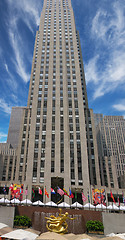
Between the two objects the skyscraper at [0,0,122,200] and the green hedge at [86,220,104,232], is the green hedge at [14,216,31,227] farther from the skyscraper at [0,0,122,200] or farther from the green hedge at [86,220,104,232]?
the skyscraper at [0,0,122,200]

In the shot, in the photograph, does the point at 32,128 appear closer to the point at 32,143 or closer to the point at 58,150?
the point at 32,143

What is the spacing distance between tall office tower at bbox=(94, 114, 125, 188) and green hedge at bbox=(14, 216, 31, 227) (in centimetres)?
11653

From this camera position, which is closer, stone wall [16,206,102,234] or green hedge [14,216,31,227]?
stone wall [16,206,102,234]

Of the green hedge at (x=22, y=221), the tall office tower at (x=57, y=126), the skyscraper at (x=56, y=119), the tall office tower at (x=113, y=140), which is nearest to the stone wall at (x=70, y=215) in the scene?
the green hedge at (x=22, y=221)

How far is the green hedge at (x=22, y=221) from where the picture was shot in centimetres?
3100

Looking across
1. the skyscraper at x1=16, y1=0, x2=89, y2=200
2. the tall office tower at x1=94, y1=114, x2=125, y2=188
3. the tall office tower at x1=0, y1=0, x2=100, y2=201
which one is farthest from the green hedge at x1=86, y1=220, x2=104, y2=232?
the tall office tower at x1=94, y1=114, x2=125, y2=188

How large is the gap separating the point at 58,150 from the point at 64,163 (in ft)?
18.3

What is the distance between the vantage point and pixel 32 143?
222 feet

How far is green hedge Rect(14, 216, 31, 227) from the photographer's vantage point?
3100 centimetres

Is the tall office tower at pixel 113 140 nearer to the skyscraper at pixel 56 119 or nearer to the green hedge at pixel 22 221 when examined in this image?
the skyscraper at pixel 56 119

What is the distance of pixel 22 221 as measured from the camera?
3109 centimetres

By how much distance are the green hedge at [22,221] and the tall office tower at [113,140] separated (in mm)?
116531

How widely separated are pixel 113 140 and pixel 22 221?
13172cm

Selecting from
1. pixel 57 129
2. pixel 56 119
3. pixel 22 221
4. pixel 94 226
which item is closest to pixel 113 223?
pixel 94 226
